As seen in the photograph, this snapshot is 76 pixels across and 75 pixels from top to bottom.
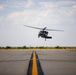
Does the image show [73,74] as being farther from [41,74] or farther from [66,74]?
[41,74]

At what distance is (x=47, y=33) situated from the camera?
51.3m

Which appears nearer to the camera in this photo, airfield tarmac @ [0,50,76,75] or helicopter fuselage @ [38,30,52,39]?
airfield tarmac @ [0,50,76,75]

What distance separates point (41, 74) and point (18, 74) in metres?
0.99

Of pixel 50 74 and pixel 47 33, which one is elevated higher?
pixel 47 33

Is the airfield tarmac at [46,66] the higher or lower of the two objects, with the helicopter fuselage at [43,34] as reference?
lower

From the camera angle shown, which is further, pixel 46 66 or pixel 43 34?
pixel 43 34

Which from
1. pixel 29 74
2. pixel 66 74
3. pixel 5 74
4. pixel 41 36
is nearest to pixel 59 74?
pixel 66 74

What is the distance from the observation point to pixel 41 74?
820 cm

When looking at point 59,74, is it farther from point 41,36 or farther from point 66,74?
point 41,36

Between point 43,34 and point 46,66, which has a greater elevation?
point 43,34

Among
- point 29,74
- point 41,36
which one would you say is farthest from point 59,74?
point 41,36

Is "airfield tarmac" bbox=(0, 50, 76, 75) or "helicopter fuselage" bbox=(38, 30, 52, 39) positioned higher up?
Result: "helicopter fuselage" bbox=(38, 30, 52, 39)

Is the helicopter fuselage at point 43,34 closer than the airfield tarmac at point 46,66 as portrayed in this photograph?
No

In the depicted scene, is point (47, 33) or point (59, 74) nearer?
point (59, 74)
